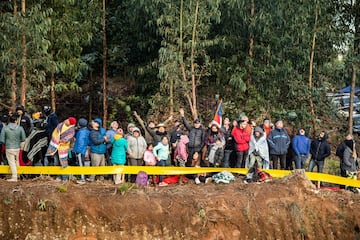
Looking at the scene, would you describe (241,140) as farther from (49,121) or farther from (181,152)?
(49,121)

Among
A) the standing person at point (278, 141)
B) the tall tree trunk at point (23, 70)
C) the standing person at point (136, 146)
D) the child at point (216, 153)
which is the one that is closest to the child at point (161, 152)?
the standing person at point (136, 146)

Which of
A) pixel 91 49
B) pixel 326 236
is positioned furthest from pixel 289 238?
pixel 91 49

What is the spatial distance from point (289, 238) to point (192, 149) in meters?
3.58

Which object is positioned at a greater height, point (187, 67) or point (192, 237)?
point (187, 67)

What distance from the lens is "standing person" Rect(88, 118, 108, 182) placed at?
1325 centimetres

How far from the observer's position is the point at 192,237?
38.7ft

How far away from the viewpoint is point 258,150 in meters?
14.0

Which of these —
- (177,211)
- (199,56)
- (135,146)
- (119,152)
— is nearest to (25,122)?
(119,152)

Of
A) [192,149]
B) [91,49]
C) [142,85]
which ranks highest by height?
[91,49]

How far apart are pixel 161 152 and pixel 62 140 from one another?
266cm

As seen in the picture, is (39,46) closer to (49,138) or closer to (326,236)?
(49,138)

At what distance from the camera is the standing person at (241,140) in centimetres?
1395

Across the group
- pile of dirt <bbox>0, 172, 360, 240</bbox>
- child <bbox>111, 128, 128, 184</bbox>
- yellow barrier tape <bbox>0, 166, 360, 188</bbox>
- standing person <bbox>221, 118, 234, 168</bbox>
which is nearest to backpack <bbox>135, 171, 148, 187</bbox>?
yellow barrier tape <bbox>0, 166, 360, 188</bbox>

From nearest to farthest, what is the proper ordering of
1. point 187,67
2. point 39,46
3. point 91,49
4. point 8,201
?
point 8,201, point 39,46, point 187,67, point 91,49
